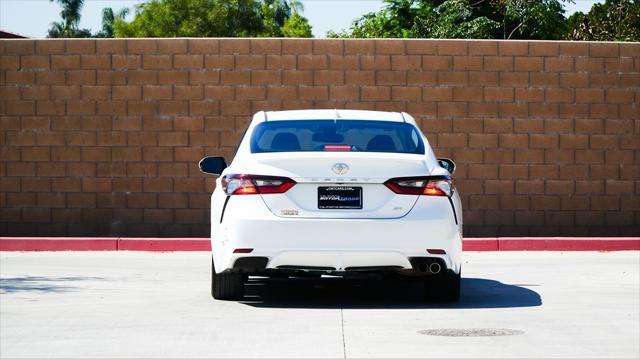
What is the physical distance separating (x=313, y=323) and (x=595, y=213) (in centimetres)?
999

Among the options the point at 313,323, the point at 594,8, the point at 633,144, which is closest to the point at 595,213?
the point at 633,144

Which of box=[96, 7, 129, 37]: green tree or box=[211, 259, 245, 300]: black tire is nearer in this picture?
box=[211, 259, 245, 300]: black tire

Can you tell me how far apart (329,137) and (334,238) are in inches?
59.1

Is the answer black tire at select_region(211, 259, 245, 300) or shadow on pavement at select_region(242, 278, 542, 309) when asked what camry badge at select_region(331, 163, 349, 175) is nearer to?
shadow on pavement at select_region(242, 278, 542, 309)

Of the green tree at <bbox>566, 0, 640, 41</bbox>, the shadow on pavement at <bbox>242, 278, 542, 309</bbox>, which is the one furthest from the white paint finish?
the green tree at <bbox>566, 0, 640, 41</bbox>

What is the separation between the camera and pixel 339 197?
1088 cm

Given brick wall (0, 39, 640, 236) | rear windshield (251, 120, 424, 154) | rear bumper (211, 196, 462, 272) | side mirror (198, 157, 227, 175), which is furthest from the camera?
brick wall (0, 39, 640, 236)

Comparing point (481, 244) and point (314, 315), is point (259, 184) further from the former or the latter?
point (481, 244)

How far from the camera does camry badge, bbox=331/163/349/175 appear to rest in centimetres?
1086


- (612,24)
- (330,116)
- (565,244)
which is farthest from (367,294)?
(612,24)

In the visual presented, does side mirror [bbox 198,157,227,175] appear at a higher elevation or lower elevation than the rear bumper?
higher

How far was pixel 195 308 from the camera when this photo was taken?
11.2 meters

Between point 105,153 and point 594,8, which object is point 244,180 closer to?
point 105,153

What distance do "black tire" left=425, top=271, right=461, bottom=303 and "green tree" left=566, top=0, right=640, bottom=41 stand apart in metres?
29.0
